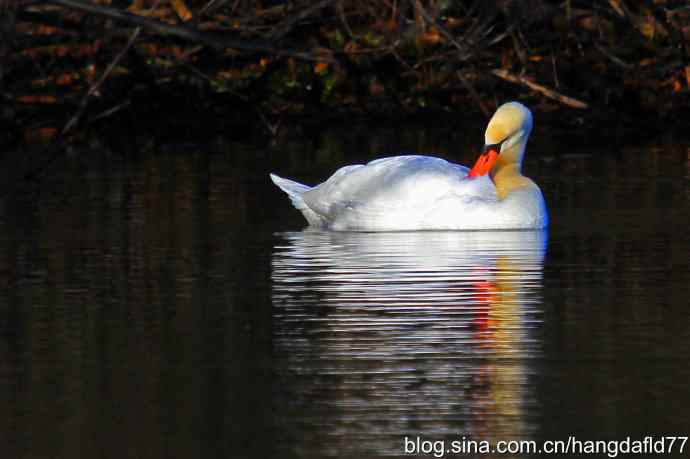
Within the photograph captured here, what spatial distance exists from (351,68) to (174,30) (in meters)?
5.63

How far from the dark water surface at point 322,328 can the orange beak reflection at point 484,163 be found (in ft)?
1.81

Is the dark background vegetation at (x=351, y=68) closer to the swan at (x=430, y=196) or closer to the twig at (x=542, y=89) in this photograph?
the twig at (x=542, y=89)

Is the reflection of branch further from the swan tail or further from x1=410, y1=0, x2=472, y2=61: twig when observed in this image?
the swan tail

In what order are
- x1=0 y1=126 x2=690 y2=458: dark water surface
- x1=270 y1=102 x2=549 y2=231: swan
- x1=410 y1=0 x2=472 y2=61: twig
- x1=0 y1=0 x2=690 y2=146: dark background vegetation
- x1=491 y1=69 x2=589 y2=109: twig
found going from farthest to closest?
x1=0 y1=0 x2=690 y2=146: dark background vegetation, x1=491 y1=69 x2=589 y2=109: twig, x1=410 y1=0 x2=472 y2=61: twig, x1=270 y1=102 x2=549 y2=231: swan, x1=0 y1=126 x2=690 y2=458: dark water surface

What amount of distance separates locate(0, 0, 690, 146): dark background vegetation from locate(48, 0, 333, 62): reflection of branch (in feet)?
6.55

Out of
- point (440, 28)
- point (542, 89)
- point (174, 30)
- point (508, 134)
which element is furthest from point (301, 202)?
point (542, 89)

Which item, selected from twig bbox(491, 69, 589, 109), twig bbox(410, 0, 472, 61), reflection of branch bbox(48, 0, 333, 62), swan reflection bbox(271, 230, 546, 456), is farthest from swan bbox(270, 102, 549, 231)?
twig bbox(491, 69, 589, 109)

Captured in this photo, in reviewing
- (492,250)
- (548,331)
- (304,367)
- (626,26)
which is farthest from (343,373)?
(626,26)

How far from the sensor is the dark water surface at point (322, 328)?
6320 mm

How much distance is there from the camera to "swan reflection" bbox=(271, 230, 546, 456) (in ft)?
20.8

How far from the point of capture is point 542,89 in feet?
64.5

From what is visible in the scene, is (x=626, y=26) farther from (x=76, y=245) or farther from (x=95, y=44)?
(x=76, y=245)

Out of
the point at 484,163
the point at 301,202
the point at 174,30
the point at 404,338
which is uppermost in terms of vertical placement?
the point at 174,30

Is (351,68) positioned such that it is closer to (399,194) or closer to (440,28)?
(440,28)
